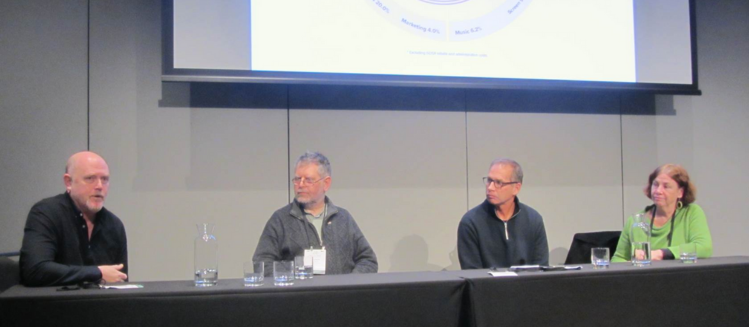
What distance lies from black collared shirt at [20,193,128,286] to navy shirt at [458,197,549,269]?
1508 millimetres

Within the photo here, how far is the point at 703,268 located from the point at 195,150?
254 cm

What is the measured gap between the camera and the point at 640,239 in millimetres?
3008

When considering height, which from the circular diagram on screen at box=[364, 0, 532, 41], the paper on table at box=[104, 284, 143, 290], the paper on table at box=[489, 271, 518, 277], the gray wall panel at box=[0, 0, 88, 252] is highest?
the circular diagram on screen at box=[364, 0, 532, 41]

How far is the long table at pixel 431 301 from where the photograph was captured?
1.81 m

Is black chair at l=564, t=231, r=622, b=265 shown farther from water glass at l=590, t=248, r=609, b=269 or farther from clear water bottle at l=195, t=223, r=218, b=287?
clear water bottle at l=195, t=223, r=218, b=287

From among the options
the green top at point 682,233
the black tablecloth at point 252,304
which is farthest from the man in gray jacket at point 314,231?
the green top at point 682,233

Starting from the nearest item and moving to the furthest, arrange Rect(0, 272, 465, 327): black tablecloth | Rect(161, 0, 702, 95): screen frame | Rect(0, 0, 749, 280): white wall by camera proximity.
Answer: Rect(0, 272, 465, 327): black tablecloth → Rect(161, 0, 702, 95): screen frame → Rect(0, 0, 749, 280): white wall

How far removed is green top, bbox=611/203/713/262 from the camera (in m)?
2.98

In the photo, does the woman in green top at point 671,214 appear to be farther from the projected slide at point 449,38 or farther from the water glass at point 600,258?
the projected slide at point 449,38

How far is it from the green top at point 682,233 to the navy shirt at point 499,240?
0.37 m

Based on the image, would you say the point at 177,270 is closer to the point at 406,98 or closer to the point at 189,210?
the point at 189,210

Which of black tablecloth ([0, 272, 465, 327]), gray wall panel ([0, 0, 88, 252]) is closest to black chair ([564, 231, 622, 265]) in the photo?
black tablecloth ([0, 272, 465, 327])

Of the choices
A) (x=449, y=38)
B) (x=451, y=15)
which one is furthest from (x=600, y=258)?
(x=451, y=15)

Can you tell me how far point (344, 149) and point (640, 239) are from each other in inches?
65.6
